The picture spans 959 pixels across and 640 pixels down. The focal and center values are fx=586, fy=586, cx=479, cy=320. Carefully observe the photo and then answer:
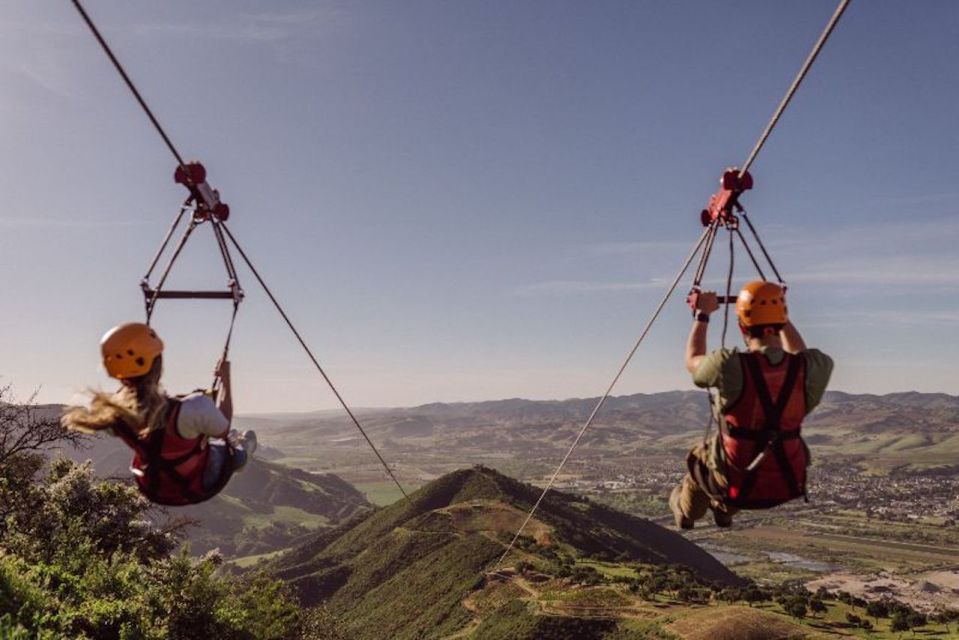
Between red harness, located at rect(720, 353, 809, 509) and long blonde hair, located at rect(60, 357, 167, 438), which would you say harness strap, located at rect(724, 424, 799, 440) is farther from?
long blonde hair, located at rect(60, 357, 167, 438)

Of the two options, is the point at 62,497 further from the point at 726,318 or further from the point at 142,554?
the point at 726,318

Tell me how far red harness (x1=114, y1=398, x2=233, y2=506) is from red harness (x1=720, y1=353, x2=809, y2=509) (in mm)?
5458

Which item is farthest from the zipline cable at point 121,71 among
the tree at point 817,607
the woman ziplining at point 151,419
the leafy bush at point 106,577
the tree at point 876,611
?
the tree at point 876,611

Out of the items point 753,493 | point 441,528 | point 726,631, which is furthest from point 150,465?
point 441,528

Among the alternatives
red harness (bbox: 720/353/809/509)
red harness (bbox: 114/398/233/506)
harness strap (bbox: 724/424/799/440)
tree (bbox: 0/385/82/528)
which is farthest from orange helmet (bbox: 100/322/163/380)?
tree (bbox: 0/385/82/528)

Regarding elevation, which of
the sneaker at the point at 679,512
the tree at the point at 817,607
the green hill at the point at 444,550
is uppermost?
the sneaker at the point at 679,512

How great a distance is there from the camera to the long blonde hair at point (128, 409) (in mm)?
5559

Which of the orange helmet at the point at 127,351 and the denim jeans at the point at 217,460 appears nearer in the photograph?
the orange helmet at the point at 127,351

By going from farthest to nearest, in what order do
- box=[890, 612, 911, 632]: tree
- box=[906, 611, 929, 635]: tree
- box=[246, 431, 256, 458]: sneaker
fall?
box=[906, 611, 929, 635]: tree → box=[890, 612, 911, 632]: tree → box=[246, 431, 256, 458]: sneaker

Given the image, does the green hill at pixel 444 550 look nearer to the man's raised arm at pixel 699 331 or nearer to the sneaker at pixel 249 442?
the sneaker at pixel 249 442

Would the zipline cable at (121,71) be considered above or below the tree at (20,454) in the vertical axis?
above

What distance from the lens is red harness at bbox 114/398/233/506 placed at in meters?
5.86

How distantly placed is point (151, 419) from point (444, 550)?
9021cm

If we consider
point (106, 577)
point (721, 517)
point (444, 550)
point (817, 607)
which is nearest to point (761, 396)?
point (721, 517)
